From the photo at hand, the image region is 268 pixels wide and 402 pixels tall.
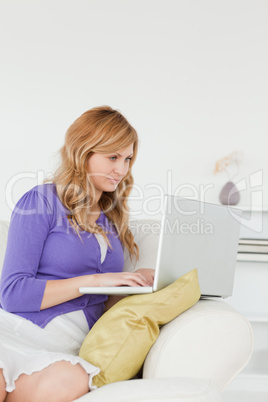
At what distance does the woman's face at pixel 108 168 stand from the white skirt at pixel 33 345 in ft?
1.70

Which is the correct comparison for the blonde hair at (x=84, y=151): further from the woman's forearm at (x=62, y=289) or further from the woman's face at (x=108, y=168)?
the woman's forearm at (x=62, y=289)

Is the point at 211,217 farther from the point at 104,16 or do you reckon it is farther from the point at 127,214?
the point at 104,16

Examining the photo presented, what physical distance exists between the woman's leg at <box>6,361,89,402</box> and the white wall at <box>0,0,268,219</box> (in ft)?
6.57

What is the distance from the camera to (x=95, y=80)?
3334 millimetres

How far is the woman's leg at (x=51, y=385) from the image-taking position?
4.22 ft

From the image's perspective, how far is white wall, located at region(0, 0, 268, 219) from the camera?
10.8 ft

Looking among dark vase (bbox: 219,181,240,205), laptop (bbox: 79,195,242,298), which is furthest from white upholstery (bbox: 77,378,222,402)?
dark vase (bbox: 219,181,240,205)

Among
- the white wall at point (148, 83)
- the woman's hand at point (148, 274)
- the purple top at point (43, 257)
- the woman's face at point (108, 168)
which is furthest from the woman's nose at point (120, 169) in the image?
the white wall at point (148, 83)

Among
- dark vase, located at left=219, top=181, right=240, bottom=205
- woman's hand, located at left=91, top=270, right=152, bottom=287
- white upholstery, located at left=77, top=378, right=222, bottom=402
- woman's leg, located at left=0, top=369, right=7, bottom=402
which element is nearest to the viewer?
white upholstery, located at left=77, top=378, right=222, bottom=402

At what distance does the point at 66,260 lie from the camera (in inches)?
68.5

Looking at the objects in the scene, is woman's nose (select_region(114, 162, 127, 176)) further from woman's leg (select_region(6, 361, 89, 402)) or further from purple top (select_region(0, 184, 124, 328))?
woman's leg (select_region(6, 361, 89, 402))

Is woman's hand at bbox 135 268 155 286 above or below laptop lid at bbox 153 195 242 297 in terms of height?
below

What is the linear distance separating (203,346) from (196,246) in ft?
0.99

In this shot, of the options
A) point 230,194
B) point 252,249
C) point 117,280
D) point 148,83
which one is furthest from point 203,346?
point 148,83
